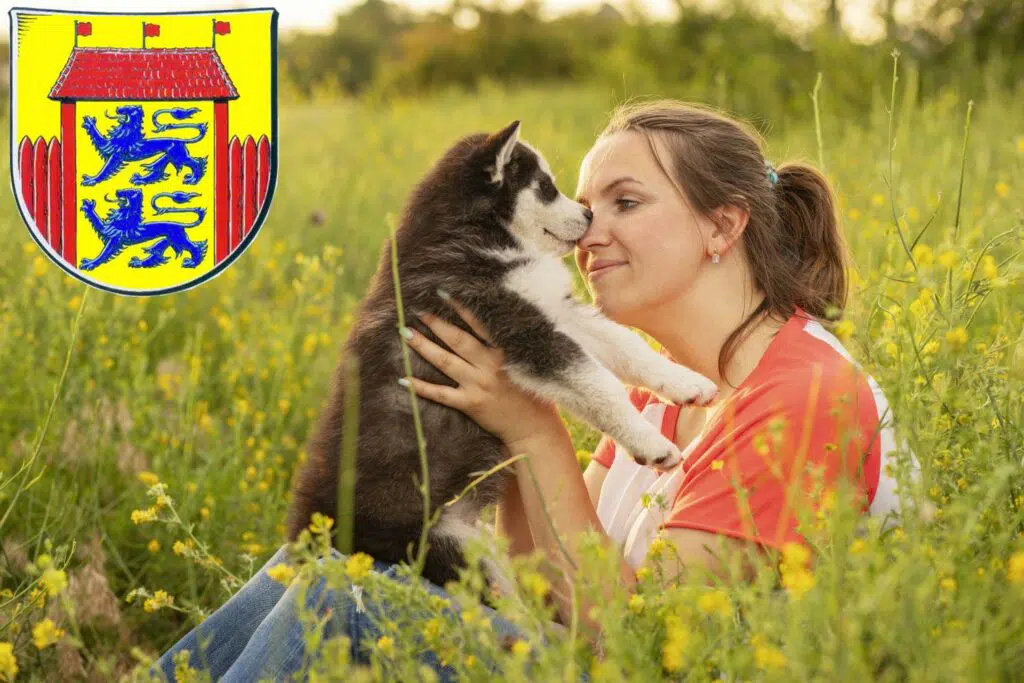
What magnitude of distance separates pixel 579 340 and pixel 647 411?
32 centimetres

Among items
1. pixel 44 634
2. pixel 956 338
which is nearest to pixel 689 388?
pixel 956 338

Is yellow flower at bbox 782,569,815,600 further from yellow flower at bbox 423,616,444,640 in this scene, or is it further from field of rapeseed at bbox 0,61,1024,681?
yellow flower at bbox 423,616,444,640

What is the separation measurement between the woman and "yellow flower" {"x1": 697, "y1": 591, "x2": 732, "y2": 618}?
0.79 m

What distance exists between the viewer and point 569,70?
25.2 m

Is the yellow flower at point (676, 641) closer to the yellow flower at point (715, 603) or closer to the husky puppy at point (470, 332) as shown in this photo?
the yellow flower at point (715, 603)

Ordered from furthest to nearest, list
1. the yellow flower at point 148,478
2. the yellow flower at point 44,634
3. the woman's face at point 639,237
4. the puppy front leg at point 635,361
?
the yellow flower at point 148,478 → the woman's face at point 639,237 → the puppy front leg at point 635,361 → the yellow flower at point 44,634

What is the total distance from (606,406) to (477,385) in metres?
0.36

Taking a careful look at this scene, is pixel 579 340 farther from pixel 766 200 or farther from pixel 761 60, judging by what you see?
pixel 761 60

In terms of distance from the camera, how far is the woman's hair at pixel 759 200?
261 cm

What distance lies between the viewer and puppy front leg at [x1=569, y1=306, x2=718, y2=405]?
2.49m

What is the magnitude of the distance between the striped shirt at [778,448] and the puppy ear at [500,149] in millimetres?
909

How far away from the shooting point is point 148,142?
3.09 meters

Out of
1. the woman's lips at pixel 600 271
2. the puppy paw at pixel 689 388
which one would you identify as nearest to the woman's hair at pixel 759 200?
the puppy paw at pixel 689 388

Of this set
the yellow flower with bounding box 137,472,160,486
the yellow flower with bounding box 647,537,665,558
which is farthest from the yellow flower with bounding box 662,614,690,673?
the yellow flower with bounding box 137,472,160,486
